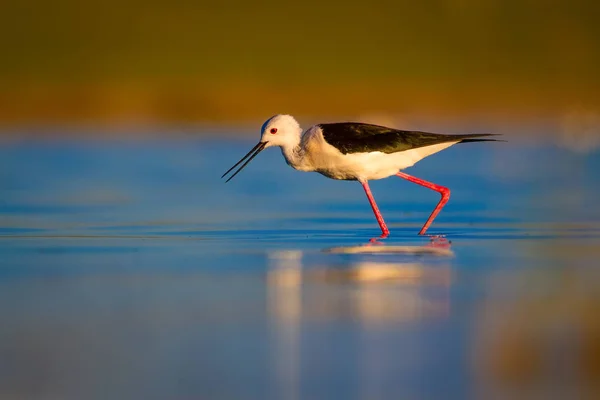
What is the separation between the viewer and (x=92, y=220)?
10.2 metres

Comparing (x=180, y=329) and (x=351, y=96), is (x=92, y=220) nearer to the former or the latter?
(x=180, y=329)

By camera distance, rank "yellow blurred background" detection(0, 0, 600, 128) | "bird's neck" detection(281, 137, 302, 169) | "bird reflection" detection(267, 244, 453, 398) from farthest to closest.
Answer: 1. "yellow blurred background" detection(0, 0, 600, 128)
2. "bird's neck" detection(281, 137, 302, 169)
3. "bird reflection" detection(267, 244, 453, 398)

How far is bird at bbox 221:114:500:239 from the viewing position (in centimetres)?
976

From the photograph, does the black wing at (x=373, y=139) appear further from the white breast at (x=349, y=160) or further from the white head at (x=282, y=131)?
the white head at (x=282, y=131)

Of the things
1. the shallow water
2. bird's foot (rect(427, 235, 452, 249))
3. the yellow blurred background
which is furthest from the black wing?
the yellow blurred background

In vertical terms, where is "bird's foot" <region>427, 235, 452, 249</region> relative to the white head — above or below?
below

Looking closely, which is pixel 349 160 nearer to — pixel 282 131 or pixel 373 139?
pixel 373 139

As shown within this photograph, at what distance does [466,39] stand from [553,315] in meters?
20.5

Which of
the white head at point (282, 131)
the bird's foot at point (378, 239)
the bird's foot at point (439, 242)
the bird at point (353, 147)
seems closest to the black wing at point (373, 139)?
the bird at point (353, 147)

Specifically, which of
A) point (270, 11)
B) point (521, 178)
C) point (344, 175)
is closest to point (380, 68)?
point (270, 11)

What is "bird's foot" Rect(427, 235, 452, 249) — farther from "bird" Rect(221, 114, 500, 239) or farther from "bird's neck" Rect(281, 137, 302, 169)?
"bird's neck" Rect(281, 137, 302, 169)

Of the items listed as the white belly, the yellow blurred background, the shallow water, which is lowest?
the shallow water

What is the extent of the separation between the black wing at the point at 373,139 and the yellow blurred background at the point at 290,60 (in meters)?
10.5

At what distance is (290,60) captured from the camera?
24.8 metres
